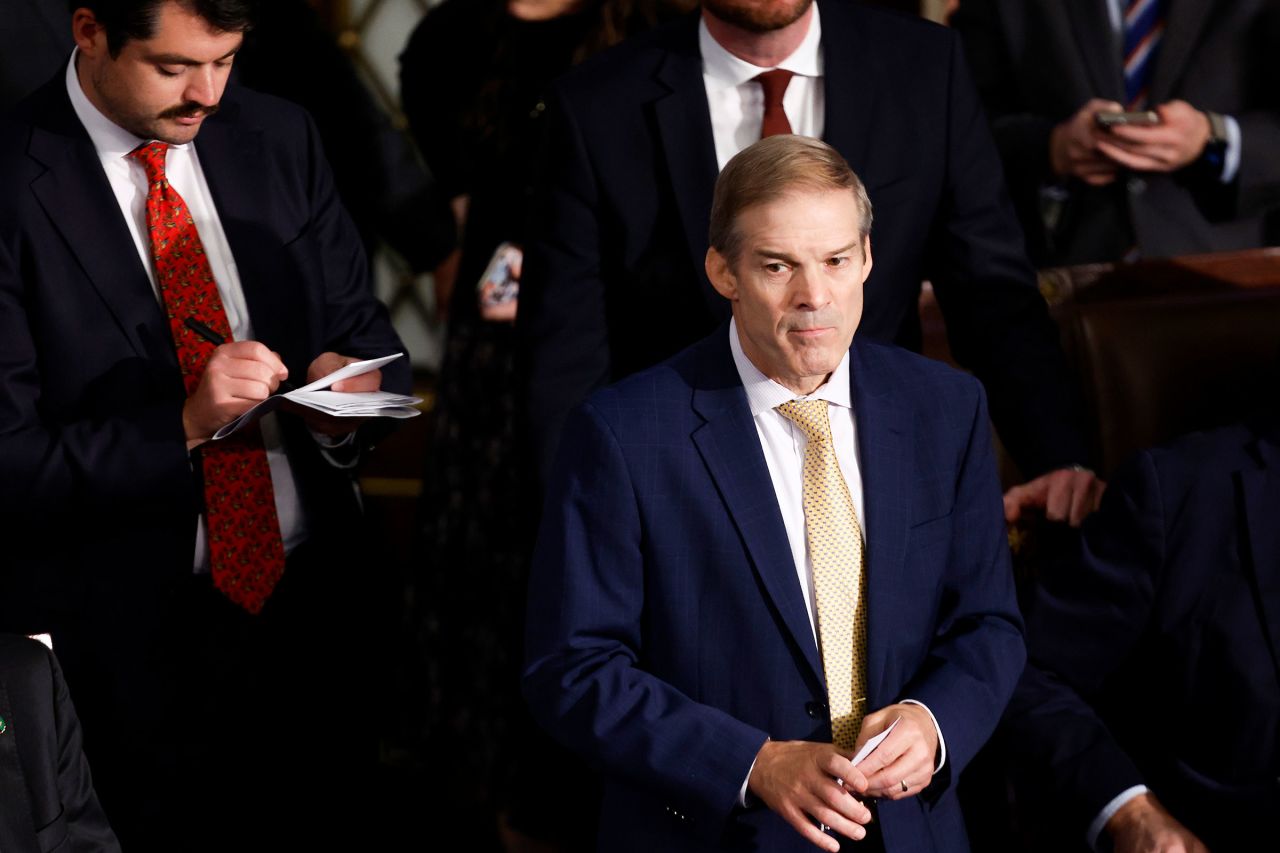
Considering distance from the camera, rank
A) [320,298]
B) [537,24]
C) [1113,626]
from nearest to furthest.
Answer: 1. [1113,626]
2. [320,298]
3. [537,24]

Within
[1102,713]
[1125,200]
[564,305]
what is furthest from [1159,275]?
[564,305]

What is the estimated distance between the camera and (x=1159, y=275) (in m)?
3.16

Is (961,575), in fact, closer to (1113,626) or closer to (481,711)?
(1113,626)

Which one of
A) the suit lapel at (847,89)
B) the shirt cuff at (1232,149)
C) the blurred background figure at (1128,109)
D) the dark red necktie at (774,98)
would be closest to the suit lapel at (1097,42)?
the blurred background figure at (1128,109)

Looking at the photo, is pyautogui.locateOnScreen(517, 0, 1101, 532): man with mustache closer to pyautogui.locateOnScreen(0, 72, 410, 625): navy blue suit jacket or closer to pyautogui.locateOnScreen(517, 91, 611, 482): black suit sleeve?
pyautogui.locateOnScreen(517, 91, 611, 482): black suit sleeve

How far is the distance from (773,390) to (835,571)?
22 cm

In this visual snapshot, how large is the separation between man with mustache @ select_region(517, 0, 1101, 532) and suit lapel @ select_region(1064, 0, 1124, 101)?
3.02 ft

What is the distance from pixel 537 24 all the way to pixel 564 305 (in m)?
0.91

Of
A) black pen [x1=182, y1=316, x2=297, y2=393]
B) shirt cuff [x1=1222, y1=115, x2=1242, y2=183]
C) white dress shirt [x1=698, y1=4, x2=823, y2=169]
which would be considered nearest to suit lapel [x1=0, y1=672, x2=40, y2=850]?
black pen [x1=182, y1=316, x2=297, y2=393]

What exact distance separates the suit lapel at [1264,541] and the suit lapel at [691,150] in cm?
75

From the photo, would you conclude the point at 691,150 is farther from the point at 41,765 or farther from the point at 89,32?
the point at 41,765

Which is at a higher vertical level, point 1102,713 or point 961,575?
point 961,575

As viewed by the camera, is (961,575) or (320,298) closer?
(961,575)

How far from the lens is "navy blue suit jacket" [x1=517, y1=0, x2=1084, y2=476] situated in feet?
8.62
